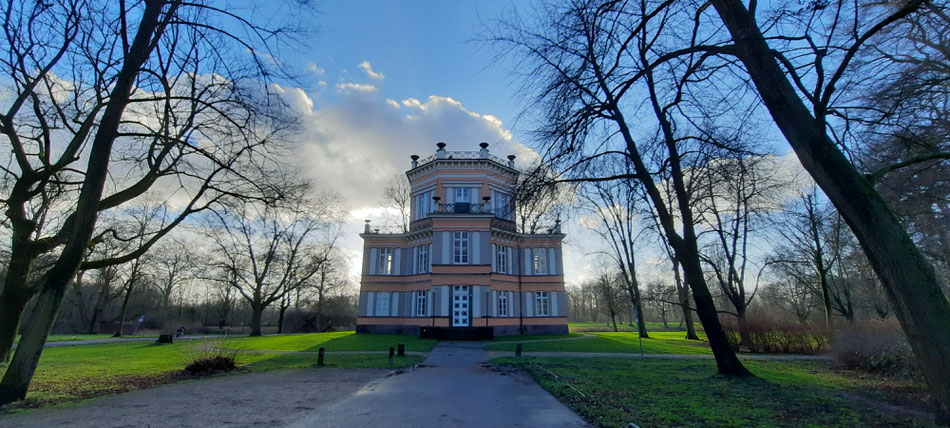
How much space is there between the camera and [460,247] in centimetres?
2827

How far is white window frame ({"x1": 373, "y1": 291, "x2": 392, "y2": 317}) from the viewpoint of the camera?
1217 inches

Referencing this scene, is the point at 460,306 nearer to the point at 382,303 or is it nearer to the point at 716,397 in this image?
the point at 382,303

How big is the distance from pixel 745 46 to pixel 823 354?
1746 cm

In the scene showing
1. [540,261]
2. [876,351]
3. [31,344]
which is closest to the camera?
[31,344]

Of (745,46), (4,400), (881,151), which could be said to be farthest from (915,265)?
(4,400)

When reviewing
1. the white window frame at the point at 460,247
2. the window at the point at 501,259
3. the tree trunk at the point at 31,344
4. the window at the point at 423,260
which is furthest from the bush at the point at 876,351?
the window at the point at 423,260

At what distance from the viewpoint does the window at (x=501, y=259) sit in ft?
97.5

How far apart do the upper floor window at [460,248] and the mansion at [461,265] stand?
6 cm

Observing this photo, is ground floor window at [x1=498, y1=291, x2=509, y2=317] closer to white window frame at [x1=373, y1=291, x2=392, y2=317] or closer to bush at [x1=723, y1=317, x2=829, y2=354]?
white window frame at [x1=373, y1=291, x2=392, y2=317]

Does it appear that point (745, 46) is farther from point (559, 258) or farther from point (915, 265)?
point (559, 258)

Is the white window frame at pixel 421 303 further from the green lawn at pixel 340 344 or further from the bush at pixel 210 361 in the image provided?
the bush at pixel 210 361

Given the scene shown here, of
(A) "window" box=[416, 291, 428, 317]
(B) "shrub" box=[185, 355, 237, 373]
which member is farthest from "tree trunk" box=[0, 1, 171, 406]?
(A) "window" box=[416, 291, 428, 317]

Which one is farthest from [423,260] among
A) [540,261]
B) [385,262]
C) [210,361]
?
[210,361]

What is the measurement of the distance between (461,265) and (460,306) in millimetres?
2809
